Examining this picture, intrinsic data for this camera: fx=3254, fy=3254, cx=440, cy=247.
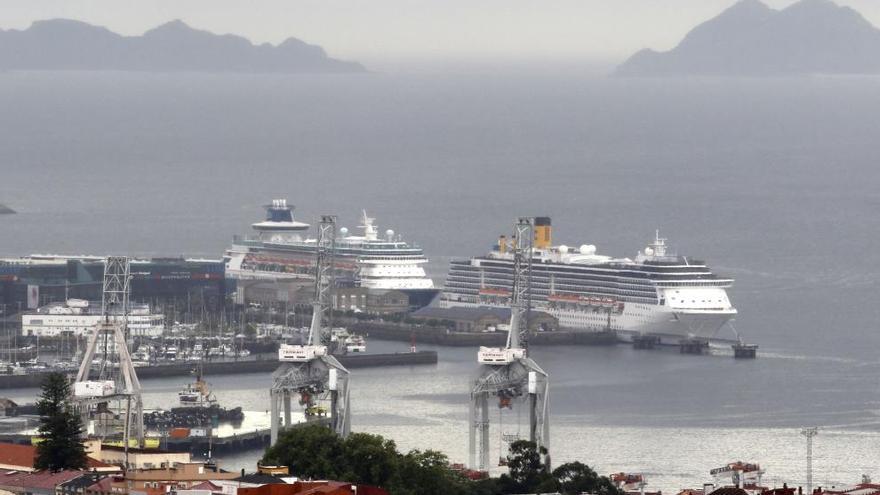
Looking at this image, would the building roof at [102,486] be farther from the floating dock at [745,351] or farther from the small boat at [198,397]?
the floating dock at [745,351]

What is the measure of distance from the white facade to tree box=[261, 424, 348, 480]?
108 feet

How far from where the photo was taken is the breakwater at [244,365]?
204ft

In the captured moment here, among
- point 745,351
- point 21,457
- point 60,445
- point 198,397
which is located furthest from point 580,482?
point 745,351

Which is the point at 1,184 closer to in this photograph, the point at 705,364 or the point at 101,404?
the point at 705,364

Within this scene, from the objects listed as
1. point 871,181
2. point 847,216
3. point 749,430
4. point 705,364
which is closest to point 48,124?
point 871,181

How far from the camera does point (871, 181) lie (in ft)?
440

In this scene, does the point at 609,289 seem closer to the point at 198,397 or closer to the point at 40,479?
the point at 198,397

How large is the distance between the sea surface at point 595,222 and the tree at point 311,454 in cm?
603

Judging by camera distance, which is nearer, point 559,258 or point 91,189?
point 559,258

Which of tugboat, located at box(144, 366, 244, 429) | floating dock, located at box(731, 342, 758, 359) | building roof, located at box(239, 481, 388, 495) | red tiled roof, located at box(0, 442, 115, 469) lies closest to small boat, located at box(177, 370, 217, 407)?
tugboat, located at box(144, 366, 244, 429)

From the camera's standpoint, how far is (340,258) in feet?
290

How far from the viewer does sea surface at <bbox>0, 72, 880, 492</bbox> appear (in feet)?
175

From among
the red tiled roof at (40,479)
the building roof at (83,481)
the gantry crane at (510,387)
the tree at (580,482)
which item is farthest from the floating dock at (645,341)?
the building roof at (83,481)

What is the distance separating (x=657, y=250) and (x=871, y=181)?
53.8 meters
